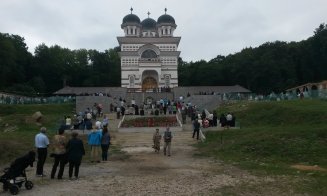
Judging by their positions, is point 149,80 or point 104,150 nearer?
point 104,150

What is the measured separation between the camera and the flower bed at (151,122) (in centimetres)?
3154

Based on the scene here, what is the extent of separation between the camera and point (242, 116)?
3531 cm

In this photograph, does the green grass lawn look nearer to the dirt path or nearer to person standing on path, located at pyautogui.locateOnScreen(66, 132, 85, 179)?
the dirt path

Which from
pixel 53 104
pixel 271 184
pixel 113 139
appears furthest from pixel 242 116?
pixel 271 184

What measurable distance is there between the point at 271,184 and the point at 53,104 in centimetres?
3527

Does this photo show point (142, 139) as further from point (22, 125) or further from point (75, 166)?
point (75, 166)

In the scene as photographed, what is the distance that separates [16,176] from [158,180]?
4052 millimetres

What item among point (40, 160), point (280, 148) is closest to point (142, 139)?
point (280, 148)

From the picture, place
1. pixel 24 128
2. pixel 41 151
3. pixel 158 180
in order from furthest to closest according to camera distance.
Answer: pixel 24 128, pixel 41 151, pixel 158 180

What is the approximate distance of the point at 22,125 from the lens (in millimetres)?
31984

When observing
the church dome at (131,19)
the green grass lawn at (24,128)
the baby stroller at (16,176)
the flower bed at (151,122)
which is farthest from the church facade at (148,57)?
the baby stroller at (16,176)

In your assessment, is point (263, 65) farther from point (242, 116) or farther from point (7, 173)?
point (7, 173)

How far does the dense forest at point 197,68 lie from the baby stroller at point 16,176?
5259 cm

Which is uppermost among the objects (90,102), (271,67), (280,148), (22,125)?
(271,67)
